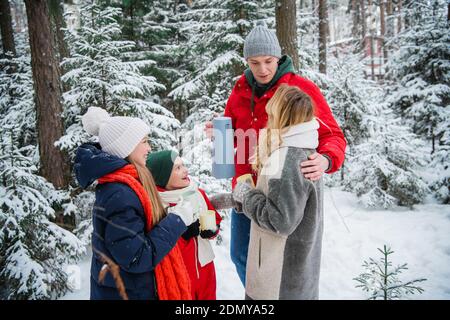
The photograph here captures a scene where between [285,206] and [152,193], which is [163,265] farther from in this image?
[285,206]

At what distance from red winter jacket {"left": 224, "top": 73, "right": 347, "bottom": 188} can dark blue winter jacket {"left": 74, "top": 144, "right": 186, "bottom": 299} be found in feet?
3.30

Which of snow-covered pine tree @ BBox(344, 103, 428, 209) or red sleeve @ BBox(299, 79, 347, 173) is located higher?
red sleeve @ BBox(299, 79, 347, 173)

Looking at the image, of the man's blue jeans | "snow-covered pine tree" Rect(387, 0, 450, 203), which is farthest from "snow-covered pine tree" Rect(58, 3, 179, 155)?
"snow-covered pine tree" Rect(387, 0, 450, 203)

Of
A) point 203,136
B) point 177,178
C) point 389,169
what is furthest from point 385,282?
point 389,169

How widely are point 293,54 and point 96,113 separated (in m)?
4.55

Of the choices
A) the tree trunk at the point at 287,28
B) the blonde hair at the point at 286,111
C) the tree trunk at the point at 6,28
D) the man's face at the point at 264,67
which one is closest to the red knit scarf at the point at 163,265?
the blonde hair at the point at 286,111

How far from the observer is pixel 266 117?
2.26 metres

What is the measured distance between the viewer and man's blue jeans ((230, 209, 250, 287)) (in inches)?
95.6

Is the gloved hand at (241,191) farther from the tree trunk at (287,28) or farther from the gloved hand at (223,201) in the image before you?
the tree trunk at (287,28)

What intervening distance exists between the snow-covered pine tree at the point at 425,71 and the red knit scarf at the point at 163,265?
9.84 m

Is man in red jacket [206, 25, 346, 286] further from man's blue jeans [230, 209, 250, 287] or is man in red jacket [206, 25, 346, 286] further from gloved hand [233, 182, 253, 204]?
gloved hand [233, 182, 253, 204]

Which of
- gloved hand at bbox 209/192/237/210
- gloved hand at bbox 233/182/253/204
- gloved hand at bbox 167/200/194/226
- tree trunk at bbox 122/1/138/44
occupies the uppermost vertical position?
tree trunk at bbox 122/1/138/44

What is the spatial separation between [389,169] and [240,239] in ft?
19.0

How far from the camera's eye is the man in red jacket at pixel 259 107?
2.16 m
